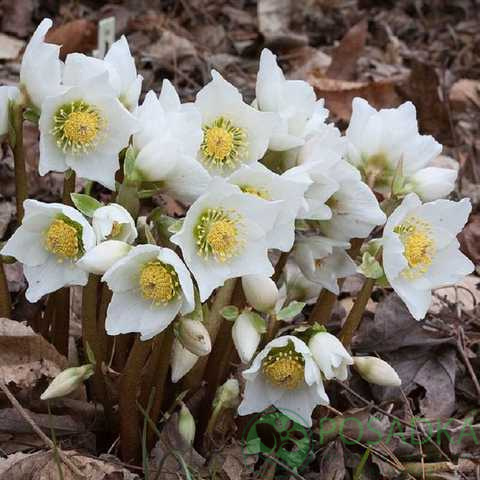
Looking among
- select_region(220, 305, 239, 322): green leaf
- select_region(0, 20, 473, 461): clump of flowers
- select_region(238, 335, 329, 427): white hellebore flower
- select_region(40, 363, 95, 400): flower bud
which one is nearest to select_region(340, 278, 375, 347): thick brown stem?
select_region(0, 20, 473, 461): clump of flowers

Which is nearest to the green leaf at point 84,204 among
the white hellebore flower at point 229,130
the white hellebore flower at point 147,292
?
the white hellebore flower at point 147,292

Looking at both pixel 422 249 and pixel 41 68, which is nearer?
pixel 41 68

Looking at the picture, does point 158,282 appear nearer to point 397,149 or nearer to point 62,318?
point 62,318

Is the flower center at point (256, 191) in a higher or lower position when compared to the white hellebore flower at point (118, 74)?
lower

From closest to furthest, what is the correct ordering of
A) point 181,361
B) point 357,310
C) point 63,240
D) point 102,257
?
point 102,257
point 63,240
point 181,361
point 357,310

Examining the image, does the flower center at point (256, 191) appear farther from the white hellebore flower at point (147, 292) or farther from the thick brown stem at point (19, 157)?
the thick brown stem at point (19, 157)

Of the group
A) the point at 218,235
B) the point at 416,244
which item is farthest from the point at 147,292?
the point at 416,244

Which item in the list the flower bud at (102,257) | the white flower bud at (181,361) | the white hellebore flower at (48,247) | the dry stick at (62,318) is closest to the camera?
the flower bud at (102,257)

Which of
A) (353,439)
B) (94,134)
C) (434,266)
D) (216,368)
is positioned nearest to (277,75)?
(94,134)
